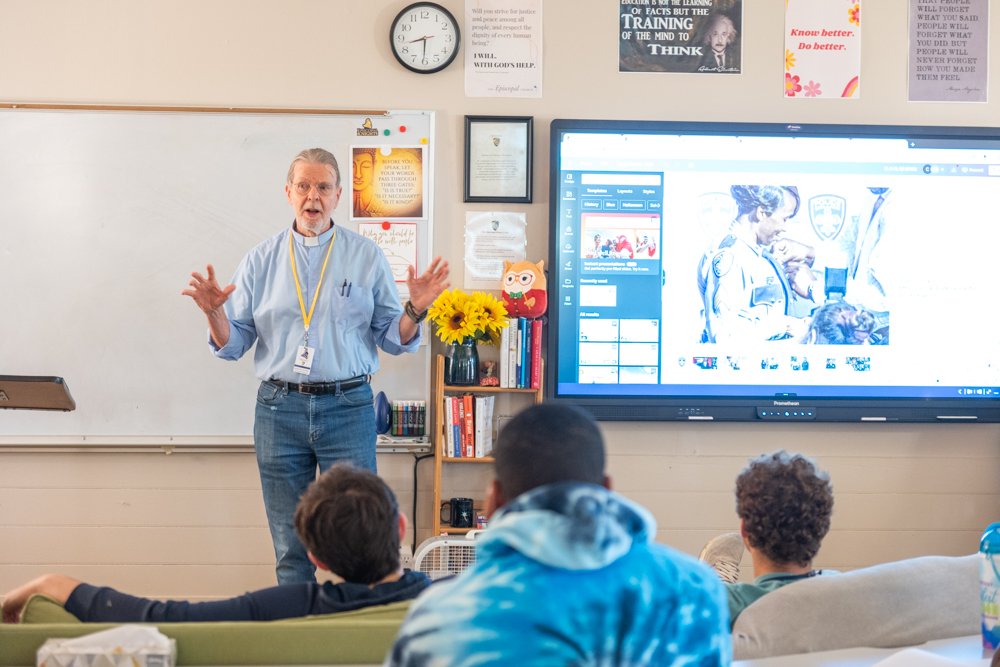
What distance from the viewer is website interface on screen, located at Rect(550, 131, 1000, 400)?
4.12 m

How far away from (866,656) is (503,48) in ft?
10.0

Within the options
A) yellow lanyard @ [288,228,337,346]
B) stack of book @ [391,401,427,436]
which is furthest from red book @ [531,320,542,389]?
yellow lanyard @ [288,228,337,346]

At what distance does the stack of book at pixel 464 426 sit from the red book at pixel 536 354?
230 mm

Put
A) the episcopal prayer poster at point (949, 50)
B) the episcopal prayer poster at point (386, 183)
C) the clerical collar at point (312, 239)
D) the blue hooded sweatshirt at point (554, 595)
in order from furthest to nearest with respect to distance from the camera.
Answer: the episcopal prayer poster at point (949, 50)
the episcopal prayer poster at point (386, 183)
the clerical collar at point (312, 239)
the blue hooded sweatshirt at point (554, 595)

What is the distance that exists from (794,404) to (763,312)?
1.33ft

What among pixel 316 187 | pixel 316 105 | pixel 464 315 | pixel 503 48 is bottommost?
pixel 464 315

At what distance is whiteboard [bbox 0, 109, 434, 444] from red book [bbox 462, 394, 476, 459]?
0.89 m

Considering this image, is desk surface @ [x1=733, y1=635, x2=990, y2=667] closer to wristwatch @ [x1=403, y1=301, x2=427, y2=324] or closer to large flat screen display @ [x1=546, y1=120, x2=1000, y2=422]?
wristwatch @ [x1=403, y1=301, x2=427, y2=324]

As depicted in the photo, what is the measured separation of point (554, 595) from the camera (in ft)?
3.42

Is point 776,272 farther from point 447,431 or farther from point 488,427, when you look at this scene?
point 447,431

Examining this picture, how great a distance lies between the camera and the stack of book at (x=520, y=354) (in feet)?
13.2

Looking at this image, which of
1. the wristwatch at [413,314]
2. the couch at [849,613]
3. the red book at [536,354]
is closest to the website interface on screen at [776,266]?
the red book at [536,354]

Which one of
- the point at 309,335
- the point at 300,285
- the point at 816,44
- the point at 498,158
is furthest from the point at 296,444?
the point at 816,44

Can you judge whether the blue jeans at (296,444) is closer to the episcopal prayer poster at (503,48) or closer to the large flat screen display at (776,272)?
the large flat screen display at (776,272)
